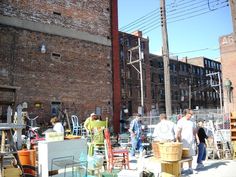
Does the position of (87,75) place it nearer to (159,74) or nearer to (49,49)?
(49,49)

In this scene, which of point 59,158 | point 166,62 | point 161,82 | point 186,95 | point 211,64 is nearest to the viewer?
point 59,158

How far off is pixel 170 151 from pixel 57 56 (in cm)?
1227

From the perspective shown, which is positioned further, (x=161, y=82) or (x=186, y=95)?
(x=186, y=95)

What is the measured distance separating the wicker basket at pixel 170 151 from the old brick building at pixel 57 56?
956 cm

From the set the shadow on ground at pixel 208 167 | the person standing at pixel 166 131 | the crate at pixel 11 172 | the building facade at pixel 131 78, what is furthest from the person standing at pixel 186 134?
the building facade at pixel 131 78

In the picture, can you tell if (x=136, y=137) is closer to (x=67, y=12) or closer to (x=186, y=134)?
(x=186, y=134)

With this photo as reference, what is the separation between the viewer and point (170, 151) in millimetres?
7309

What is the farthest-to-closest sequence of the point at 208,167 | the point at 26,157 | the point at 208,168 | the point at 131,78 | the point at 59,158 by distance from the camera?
the point at 131,78 → the point at 208,167 → the point at 208,168 → the point at 26,157 → the point at 59,158

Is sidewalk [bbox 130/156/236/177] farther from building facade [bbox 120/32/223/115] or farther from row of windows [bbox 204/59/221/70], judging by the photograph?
row of windows [bbox 204/59/221/70]

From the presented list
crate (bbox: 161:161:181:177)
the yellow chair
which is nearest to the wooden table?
crate (bbox: 161:161:181:177)

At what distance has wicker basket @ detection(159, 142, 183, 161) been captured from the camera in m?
7.29

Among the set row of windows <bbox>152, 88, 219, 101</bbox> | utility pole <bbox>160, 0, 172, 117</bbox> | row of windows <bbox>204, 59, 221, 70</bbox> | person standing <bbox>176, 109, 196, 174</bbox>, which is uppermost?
row of windows <bbox>204, 59, 221, 70</bbox>

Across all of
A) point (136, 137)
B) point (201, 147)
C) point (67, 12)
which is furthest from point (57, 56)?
point (201, 147)

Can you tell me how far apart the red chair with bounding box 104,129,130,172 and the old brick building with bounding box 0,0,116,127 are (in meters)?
7.31
